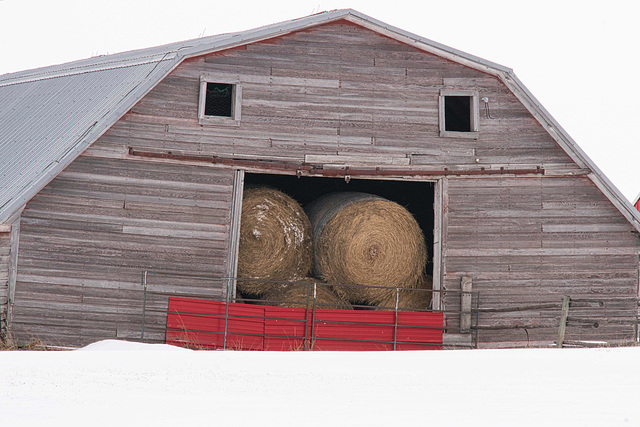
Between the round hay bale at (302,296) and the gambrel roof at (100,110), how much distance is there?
400 cm

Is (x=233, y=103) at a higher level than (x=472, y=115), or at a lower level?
lower

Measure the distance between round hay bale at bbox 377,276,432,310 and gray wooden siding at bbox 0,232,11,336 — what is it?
244 inches

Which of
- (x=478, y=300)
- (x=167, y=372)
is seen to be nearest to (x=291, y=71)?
(x=478, y=300)

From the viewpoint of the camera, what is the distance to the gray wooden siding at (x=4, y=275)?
14844 millimetres

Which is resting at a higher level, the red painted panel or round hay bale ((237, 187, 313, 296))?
round hay bale ((237, 187, 313, 296))

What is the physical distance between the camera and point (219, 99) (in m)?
17.5

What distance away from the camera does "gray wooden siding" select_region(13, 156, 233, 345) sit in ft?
49.3

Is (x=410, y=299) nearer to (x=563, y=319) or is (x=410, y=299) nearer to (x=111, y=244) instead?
(x=563, y=319)

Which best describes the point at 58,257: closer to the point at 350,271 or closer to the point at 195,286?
the point at 195,286

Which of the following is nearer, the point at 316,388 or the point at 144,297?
the point at 316,388

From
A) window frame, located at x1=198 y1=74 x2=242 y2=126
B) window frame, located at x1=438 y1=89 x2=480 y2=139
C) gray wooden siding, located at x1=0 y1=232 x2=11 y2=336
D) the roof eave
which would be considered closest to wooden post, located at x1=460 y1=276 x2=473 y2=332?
window frame, located at x1=438 y1=89 x2=480 y2=139

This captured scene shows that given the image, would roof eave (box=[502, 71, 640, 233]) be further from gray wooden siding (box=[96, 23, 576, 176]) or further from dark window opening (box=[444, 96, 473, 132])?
dark window opening (box=[444, 96, 473, 132])

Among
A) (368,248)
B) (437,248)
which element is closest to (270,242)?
(368,248)

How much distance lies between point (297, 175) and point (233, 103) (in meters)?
1.61
